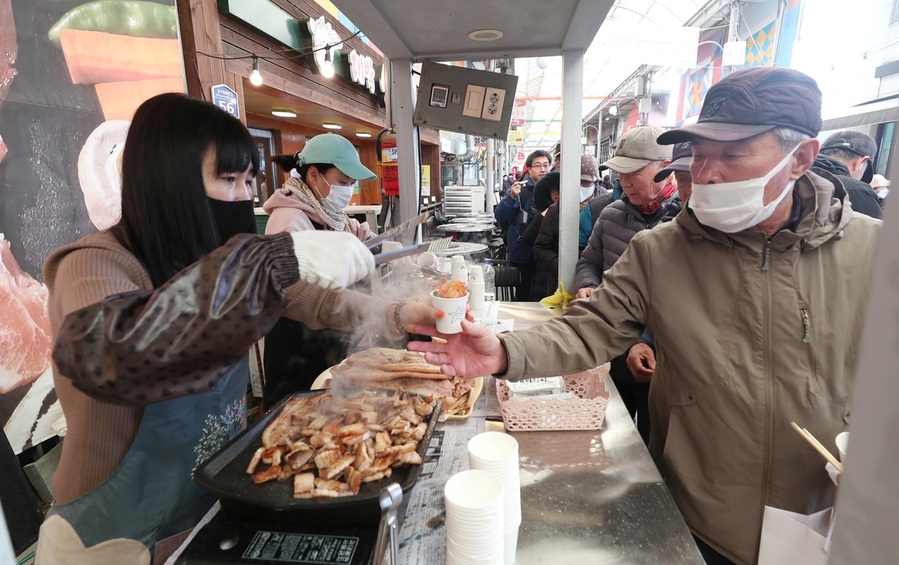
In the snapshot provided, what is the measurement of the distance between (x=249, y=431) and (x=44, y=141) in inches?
93.4

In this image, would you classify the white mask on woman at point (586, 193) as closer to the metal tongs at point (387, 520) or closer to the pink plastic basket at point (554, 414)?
the pink plastic basket at point (554, 414)

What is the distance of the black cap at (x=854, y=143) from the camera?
12.1ft

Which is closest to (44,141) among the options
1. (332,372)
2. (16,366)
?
(16,366)

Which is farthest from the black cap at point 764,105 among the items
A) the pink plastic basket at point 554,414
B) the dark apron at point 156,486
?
the dark apron at point 156,486

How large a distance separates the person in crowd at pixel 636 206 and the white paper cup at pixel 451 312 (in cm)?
143

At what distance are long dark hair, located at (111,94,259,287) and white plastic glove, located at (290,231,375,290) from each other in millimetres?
443

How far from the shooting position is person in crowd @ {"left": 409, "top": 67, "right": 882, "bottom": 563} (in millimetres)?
1406

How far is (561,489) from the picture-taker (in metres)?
1.43

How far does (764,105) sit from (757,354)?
79cm

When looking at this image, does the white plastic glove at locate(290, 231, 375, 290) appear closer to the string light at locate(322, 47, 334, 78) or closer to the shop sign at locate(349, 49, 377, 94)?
the string light at locate(322, 47, 334, 78)

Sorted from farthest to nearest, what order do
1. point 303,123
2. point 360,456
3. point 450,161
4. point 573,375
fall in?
point 450,161, point 303,123, point 573,375, point 360,456

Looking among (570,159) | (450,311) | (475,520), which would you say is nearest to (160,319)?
(475,520)

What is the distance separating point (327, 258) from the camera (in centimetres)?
122

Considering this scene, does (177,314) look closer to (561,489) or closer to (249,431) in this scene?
(249,431)
